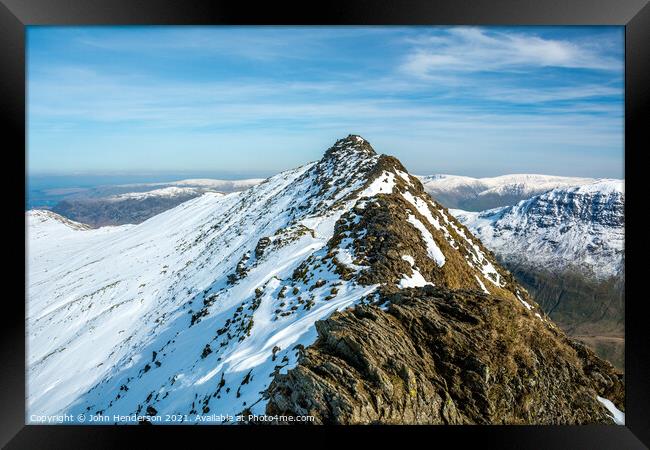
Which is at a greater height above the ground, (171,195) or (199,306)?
(171,195)

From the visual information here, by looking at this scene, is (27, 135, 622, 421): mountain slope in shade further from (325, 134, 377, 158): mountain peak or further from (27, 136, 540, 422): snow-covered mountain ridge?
(325, 134, 377, 158): mountain peak

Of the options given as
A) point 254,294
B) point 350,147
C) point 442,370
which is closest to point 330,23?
point 442,370

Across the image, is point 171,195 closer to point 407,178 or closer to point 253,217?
point 253,217

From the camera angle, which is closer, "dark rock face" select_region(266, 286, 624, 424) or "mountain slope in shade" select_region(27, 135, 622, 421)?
"dark rock face" select_region(266, 286, 624, 424)

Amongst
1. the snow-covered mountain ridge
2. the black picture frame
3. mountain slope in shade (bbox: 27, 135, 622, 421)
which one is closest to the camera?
the black picture frame

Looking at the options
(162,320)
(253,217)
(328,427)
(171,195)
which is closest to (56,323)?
(162,320)

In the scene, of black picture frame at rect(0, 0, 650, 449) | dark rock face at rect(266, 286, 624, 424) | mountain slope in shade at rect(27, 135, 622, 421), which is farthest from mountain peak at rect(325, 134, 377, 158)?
black picture frame at rect(0, 0, 650, 449)
